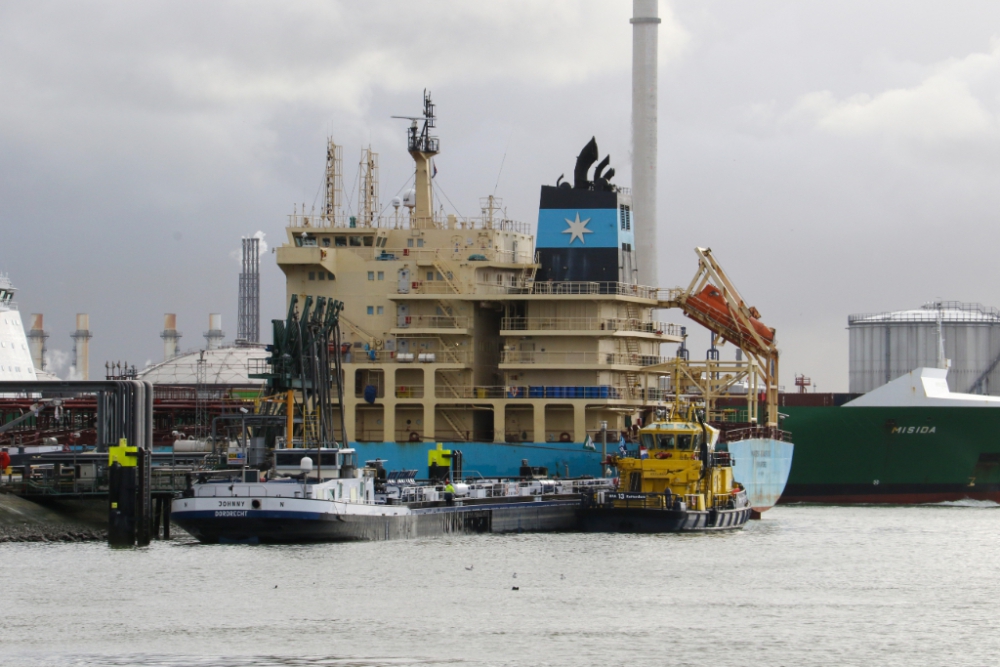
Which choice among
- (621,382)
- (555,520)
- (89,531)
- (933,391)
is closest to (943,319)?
(933,391)

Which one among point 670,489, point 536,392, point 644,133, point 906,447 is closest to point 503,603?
point 670,489

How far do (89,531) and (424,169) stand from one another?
23.5 metres

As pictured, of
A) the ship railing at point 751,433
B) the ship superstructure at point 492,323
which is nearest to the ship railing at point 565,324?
the ship superstructure at point 492,323

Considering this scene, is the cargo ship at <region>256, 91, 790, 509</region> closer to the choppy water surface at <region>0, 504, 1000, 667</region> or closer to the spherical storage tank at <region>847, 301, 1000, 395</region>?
the choppy water surface at <region>0, 504, 1000, 667</region>

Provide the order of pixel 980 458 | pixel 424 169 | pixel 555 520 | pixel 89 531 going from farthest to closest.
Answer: pixel 980 458, pixel 424 169, pixel 555 520, pixel 89 531

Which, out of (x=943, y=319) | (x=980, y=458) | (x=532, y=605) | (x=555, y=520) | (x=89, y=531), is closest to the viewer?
(x=532, y=605)

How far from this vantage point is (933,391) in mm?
74250

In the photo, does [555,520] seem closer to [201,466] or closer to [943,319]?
[201,466]

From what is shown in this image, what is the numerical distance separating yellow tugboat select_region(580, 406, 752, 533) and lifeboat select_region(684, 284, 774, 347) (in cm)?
975

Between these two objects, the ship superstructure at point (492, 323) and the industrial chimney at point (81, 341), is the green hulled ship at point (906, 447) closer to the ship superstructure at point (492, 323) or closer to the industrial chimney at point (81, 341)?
the ship superstructure at point (492, 323)

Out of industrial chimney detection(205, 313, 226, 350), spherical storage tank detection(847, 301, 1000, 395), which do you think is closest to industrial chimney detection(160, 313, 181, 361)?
industrial chimney detection(205, 313, 226, 350)

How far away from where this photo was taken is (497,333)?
6600cm

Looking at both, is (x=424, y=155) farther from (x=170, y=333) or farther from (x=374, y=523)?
(x=170, y=333)

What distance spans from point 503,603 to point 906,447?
1605 inches
